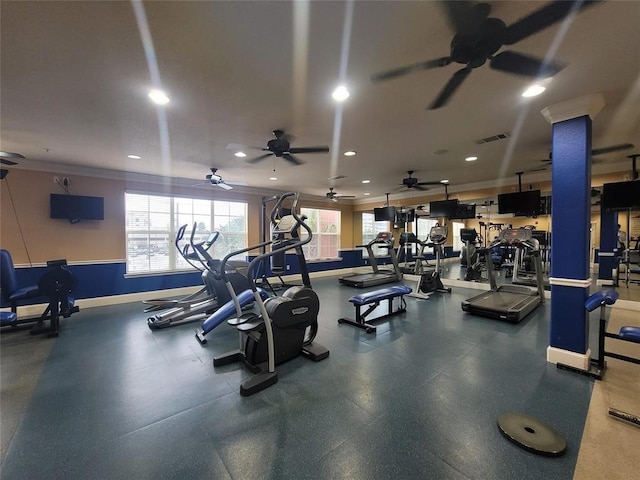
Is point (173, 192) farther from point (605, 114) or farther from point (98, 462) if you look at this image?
point (605, 114)

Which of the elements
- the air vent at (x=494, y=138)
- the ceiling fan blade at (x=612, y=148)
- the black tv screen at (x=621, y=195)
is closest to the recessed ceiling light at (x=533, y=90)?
the air vent at (x=494, y=138)

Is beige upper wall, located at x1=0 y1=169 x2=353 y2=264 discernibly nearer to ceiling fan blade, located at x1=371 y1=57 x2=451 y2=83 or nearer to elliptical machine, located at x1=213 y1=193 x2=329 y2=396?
elliptical machine, located at x1=213 y1=193 x2=329 y2=396

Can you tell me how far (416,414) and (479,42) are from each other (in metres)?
2.71

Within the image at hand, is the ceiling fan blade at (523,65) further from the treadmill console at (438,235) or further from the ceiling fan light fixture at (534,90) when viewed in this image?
the treadmill console at (438,235)

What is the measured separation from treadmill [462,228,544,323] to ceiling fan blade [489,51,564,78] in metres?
3.41

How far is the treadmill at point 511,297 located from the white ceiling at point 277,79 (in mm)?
1655

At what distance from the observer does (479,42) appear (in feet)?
5.57

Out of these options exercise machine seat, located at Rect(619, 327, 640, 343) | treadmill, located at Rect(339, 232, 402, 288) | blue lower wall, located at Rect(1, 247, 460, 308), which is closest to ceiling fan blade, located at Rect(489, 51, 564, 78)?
exercise machine seat, located at Rect(619, 327, 640, 343)

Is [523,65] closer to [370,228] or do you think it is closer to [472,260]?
[472,260]

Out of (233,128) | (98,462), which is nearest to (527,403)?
(98,462)

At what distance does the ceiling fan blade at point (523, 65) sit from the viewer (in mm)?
1849

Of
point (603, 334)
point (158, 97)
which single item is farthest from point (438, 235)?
point (158, 97)

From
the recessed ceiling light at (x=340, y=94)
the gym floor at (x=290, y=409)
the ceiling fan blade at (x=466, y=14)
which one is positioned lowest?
the gym floor at (x=290, y=409)

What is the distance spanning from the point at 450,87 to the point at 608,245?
704cm
